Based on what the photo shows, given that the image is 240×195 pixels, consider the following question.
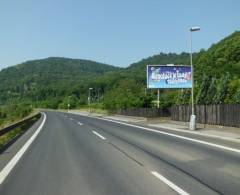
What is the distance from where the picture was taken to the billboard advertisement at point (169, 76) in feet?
A: 178

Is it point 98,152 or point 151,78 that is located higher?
point 151,78

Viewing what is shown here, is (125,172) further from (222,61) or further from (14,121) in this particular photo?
(222,61)

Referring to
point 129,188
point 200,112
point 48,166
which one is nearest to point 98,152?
point 48,166

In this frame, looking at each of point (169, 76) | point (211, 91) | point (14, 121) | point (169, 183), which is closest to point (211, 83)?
point (211, 91)

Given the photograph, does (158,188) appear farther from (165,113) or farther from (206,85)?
(206,85)

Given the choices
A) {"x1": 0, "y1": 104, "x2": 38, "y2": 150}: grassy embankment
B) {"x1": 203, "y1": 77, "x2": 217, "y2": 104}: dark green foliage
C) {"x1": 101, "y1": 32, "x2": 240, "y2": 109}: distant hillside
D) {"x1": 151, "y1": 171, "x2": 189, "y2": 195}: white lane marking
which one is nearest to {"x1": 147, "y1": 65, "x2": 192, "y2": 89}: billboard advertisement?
Result: {"x1": 203, "y1": 77, "x2": 217, "y2": 104}: dark green foliage

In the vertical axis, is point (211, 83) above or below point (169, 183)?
above

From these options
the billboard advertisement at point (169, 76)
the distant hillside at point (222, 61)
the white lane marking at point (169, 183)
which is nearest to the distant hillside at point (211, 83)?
the distant hillside at point (222, 61)

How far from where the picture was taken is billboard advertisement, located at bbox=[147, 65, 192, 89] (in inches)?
2136

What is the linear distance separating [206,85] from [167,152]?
44328mm

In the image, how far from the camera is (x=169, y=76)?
54.8m

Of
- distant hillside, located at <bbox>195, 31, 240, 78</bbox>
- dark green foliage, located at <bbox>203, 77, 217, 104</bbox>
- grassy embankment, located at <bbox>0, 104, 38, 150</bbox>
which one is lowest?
grassy embankment, located at <bbox>0, 104, 38, 150</bbox>

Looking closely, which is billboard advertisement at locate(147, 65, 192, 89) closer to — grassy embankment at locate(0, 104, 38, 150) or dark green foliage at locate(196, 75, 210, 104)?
dark green foliage at locate(196, 75, 210, 104)

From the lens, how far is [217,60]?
79.2m
